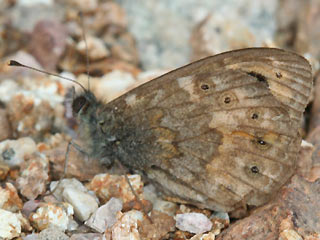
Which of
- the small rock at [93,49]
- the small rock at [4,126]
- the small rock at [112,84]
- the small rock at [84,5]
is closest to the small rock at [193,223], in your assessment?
the small rock at [4,126]

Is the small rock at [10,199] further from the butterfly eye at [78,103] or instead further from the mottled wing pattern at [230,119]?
the mottled wing pattern at [230,119]

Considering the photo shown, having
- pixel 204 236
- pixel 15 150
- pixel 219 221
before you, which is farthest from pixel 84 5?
pixel 204 236

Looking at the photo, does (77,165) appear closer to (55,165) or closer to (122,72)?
(55,165)

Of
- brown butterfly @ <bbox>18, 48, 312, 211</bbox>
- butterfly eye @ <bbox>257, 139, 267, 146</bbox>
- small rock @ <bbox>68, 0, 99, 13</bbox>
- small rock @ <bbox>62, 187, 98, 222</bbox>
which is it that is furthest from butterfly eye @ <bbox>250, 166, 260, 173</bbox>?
small rock @ <bbox>68, 0, 99, 13</bbox>

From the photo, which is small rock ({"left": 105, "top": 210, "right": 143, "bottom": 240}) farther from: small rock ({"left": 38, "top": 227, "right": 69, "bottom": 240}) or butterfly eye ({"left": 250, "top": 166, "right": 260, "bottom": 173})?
butterfly eye ({"left": 250, "top": 166, "right": 260, "bottom": 173})

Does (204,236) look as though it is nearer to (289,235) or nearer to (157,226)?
(157,226)
